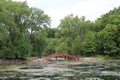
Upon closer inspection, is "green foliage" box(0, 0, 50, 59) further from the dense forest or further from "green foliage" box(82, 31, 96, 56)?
"green foliage" box(82, 31, 96, 56)

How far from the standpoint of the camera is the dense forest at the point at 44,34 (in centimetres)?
7369

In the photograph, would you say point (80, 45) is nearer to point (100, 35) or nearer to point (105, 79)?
point (100, 35)

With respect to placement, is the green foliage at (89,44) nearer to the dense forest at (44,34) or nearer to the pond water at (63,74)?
the dense forest at (44,34)

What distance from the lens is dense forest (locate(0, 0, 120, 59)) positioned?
73.7 meters

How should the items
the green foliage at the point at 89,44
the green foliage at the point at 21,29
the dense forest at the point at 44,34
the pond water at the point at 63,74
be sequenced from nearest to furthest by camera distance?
1. the pond water at the point at 63,74
2. the green foliage at the point at 21,29
3. the dense forest at the point at 44,34
4. the green foliage at the point at 89,44

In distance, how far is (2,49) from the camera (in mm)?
72812

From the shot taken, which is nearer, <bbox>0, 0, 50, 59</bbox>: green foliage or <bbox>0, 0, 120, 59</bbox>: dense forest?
<bbox>0, 0, 50, 59</bbox>: green foliage

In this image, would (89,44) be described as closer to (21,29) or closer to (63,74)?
(21,29)

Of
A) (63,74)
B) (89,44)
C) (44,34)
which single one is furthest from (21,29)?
(63,74)

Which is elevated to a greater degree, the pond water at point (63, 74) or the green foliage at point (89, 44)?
the green foliage at point (89, 44)

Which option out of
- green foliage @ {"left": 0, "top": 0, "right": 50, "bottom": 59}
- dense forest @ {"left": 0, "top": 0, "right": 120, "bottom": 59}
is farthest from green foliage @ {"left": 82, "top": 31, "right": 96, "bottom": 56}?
green foliage @ {"left": 0, "top": 0, "right": 50, "bottom": 59}

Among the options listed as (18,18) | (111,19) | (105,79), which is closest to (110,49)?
(111,19)

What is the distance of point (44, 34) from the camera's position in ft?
273

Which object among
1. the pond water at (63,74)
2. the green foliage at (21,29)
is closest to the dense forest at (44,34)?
the green foliage at (21,29)
